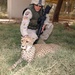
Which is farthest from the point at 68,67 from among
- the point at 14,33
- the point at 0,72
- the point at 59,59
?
the point at 14,33

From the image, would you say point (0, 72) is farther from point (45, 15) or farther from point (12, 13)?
point (12, 13)

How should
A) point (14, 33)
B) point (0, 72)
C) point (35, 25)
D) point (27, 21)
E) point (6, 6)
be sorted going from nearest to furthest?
point (0, 72) < point (27, 21) < point (35, 25) < point (14, 33) < point (6, 6)

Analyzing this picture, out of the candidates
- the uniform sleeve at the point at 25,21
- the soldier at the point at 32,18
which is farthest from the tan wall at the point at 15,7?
the uniform sleeve at the point at 25,21

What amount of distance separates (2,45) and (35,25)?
0.74 metres

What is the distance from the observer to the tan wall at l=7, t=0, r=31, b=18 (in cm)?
1000

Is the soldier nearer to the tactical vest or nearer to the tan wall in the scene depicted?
the tactical vest

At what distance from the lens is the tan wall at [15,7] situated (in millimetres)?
10000

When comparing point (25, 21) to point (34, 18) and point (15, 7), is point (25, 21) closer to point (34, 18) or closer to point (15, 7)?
point (34, 18)

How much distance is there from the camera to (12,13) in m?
10.1

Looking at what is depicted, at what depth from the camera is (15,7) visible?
10086mm

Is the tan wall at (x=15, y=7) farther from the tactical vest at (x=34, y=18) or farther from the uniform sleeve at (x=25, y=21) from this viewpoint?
the uniform sleeve at (x=25, y=21)

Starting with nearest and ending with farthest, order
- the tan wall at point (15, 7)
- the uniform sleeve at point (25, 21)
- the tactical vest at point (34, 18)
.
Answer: the uniform sleeve at point (25, 21) < the tactical vest at point (34, 18) < the tan wall at point (15, 7)

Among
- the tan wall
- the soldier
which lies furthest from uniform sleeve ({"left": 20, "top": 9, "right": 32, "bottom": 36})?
the tan wall

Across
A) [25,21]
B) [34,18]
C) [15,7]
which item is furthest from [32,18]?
[15,7]
